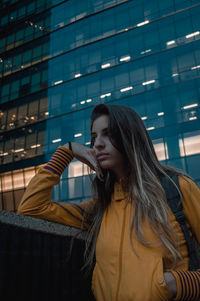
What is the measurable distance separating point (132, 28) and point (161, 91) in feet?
21.5

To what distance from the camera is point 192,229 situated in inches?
69.4

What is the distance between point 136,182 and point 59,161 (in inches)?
29.8

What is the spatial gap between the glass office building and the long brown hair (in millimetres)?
14589

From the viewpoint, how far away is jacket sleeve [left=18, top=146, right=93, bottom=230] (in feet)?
6.83

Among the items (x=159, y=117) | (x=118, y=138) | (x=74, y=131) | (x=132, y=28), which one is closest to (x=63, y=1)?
(x=132, y=28)

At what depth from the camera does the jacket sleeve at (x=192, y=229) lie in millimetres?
1463

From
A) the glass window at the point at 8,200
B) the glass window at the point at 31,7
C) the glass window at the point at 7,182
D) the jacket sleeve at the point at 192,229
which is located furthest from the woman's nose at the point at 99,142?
the glass window at the point at 31,7

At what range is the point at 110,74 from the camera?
20.4 metres

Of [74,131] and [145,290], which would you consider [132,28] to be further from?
[145,290]

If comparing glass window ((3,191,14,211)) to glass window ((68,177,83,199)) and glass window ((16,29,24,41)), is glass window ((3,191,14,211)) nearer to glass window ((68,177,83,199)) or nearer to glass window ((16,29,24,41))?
glass window ((68,177,83,199))

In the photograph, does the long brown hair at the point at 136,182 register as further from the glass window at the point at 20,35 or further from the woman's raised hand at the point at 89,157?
the glass window at the point at 20,35

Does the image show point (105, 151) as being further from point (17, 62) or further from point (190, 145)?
point (17, 62)

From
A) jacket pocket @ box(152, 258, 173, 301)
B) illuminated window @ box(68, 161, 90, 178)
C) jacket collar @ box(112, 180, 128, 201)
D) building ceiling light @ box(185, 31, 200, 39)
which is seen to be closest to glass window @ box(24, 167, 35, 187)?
illuminated window @ box(68, 161, 90, 178)

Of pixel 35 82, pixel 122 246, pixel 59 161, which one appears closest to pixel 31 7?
pixel 35 82
